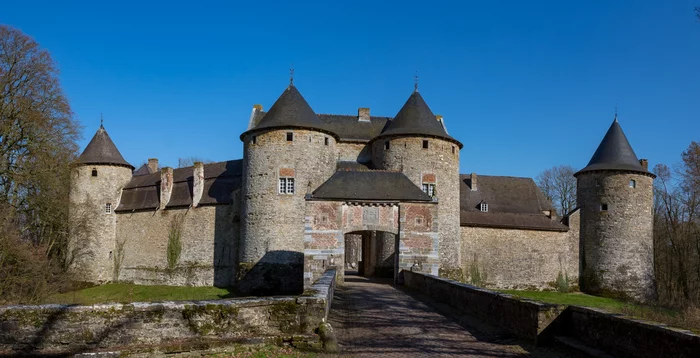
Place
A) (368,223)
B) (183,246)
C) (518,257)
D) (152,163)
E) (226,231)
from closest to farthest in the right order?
1. (368,223)
2. (518,257)
3. (226,231)
4. (183,246)
5. (152,163)

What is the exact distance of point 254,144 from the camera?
25.8m

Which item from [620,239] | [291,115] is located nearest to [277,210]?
[291,115]

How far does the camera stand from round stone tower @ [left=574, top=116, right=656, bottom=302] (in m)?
28.0

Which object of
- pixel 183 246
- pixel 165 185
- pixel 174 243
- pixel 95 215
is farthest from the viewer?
pixel 95 215

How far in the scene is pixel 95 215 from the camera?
105ft

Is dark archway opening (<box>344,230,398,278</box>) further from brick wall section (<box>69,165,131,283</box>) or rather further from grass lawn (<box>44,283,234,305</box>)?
brick wall section (<box>69,165,131,283</box>)

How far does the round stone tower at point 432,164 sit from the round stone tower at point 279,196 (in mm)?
2954

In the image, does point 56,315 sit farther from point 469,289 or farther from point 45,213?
point 45,213

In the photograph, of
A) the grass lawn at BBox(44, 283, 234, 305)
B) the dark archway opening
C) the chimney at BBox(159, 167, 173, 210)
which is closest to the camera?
the dark archway opening

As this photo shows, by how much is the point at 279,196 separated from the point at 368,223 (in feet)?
23.6

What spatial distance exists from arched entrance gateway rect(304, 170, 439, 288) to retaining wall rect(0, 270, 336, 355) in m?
10.2

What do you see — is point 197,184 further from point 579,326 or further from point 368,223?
point 579,326

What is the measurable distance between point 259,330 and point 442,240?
711 inches

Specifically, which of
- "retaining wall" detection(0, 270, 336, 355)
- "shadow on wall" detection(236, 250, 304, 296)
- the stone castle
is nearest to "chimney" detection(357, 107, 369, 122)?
the stone castle
